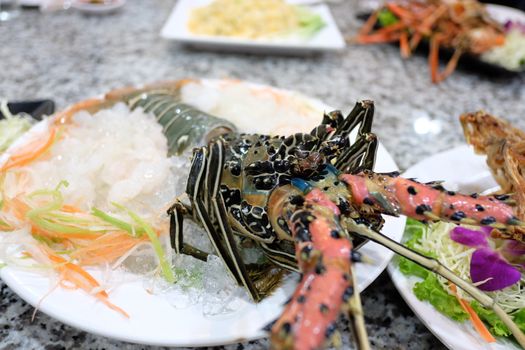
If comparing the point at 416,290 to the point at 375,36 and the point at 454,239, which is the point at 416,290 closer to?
the point at 454,239

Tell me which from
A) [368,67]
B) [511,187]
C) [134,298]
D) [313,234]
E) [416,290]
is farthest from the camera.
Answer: [368,67]

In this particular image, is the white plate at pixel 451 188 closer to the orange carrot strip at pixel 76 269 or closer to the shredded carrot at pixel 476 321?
the shredded carrot at pixel 476 321

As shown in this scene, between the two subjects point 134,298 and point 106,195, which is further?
point 106,195

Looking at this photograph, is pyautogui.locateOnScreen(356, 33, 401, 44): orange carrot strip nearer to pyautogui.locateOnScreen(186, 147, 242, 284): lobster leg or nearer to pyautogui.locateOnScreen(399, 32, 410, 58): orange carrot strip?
pyautogui.locateOnScreen(399, 32, 410, 58): orange carrot strip

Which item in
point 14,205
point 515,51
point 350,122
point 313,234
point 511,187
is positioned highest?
point 313,234

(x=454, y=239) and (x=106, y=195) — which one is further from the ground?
(x=106, y=195)

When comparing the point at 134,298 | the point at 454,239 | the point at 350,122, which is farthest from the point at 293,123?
the point at 134,298

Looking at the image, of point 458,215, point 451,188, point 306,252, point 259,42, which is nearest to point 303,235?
point 306,252

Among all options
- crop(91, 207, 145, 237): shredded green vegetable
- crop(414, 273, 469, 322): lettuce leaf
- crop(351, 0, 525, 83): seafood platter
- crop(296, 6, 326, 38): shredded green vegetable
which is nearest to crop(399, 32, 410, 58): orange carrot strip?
crop(351, 0, 525, 83): seafood platter

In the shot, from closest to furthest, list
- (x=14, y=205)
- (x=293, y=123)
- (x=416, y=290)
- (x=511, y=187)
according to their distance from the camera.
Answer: (x=416, y=290) → (x=14, y=205) → (x=511, y=187) → (x=293, y=123)
